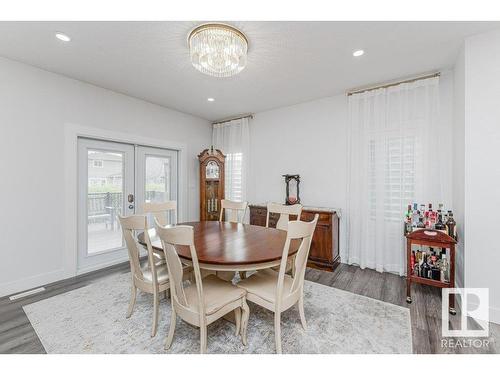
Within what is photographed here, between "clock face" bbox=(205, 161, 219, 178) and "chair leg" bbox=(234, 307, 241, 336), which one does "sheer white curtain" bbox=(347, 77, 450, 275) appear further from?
"clock face" bbox=(205, 161, 219, 178)

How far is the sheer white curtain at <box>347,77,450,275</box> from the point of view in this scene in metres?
2.92

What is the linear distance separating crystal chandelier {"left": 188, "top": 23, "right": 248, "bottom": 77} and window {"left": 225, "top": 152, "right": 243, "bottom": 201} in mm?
2700

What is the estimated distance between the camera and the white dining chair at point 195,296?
1498 mm

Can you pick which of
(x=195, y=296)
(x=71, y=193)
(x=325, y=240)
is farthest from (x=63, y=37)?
(x=325, y=240)

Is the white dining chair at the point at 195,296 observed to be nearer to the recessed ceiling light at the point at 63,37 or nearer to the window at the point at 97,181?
the recessed ceiling light at the point at 63,37

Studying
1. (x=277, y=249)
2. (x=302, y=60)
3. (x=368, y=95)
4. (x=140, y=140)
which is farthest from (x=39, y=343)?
(x=368, y=95)

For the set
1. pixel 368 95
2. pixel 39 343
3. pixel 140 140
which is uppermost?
pixel 368 95

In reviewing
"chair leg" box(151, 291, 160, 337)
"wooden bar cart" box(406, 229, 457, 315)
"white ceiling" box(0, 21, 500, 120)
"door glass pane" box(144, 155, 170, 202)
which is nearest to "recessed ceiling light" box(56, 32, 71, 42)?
"white ceiling" box(0, 21, 500, 120)

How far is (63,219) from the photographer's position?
3047mm

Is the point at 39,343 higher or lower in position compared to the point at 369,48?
lower

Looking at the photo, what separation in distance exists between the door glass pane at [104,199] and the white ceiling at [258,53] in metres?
1.09

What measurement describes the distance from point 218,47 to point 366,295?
3000mm
